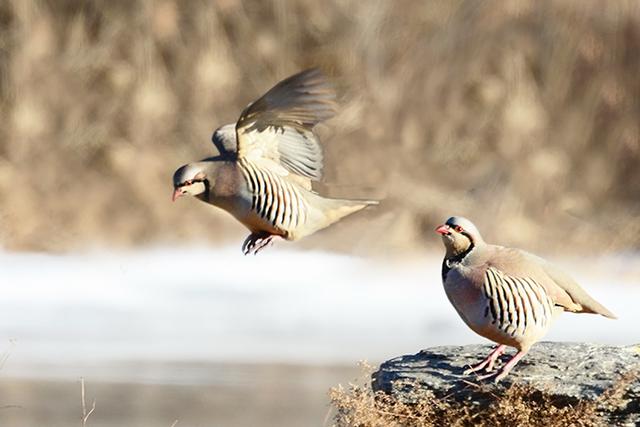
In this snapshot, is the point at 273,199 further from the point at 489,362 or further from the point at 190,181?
the point at 489,362

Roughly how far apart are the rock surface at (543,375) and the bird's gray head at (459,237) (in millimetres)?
329

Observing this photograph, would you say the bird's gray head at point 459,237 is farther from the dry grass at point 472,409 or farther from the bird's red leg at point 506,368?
the dry grass at point 472,409

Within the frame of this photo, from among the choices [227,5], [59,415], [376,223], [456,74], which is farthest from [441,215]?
[59,415]

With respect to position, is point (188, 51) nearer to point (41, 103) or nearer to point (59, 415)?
point (41, 103)

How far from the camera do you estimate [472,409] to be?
3225mm

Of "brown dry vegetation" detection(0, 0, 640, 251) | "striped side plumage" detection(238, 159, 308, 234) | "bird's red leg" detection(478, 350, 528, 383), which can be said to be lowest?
"bird's red leg" detection(478, 350, 528, 383)

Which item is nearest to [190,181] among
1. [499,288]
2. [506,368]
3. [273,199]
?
[273,199]

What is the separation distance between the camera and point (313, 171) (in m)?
3.14

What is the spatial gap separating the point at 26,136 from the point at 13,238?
0.32m

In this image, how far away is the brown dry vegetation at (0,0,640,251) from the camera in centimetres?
509

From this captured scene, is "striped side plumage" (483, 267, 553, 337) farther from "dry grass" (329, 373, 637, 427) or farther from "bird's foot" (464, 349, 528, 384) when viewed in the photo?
"dry grass" (329, 373, 637, 427)

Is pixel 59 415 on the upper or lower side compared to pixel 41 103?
lower

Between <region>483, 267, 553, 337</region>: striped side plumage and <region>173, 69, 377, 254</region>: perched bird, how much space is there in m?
0.24

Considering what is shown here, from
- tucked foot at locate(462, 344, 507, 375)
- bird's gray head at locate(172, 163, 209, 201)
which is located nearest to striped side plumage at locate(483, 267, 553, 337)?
tucked foot at locate(462, 344, 507, 375)
